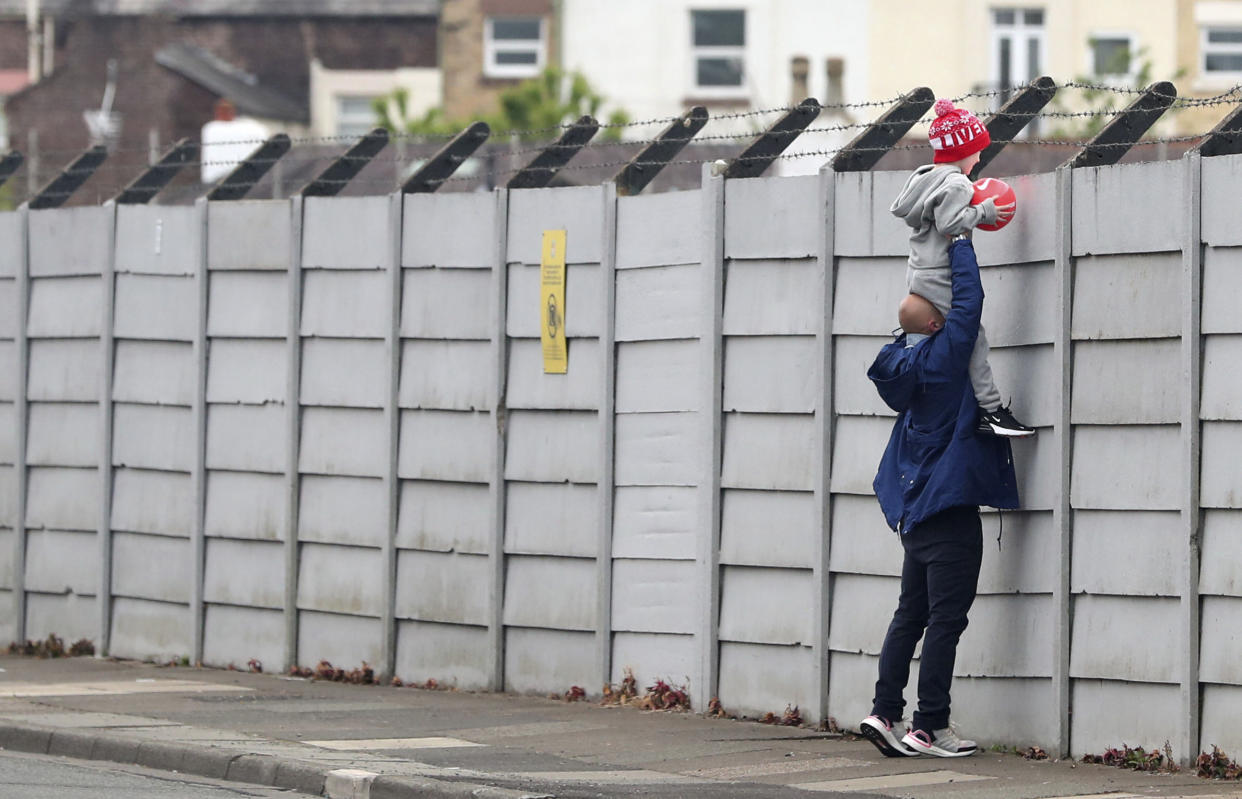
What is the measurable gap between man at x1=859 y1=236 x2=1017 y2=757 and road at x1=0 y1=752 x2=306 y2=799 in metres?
2.27

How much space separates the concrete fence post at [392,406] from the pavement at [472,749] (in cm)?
52

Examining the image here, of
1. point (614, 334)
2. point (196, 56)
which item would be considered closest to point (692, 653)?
point (614, 334)

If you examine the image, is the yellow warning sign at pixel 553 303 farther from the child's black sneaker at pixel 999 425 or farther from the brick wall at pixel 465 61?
the brick wall at pixel 465 61

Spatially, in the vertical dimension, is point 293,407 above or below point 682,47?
below

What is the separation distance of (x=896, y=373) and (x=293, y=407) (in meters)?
4.10

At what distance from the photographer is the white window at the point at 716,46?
44.2 meters

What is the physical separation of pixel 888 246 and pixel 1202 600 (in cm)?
196

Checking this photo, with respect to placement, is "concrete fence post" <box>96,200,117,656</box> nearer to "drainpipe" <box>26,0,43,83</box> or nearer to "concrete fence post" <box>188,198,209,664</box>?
"concrete fence post" <box>188,198,209,664</box>

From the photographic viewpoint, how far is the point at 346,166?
1123 cm

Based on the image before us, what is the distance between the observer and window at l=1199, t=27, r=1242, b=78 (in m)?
43.6

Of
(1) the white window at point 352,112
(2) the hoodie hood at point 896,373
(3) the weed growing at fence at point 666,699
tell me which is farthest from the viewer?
(1) the white window at point 352,112

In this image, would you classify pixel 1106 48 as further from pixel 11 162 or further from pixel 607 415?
pixel 607 415

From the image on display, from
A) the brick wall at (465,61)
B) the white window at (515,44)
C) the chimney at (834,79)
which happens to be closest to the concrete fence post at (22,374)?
the chimney at (834,79)

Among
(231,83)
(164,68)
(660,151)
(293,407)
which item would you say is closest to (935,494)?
(660,151)
